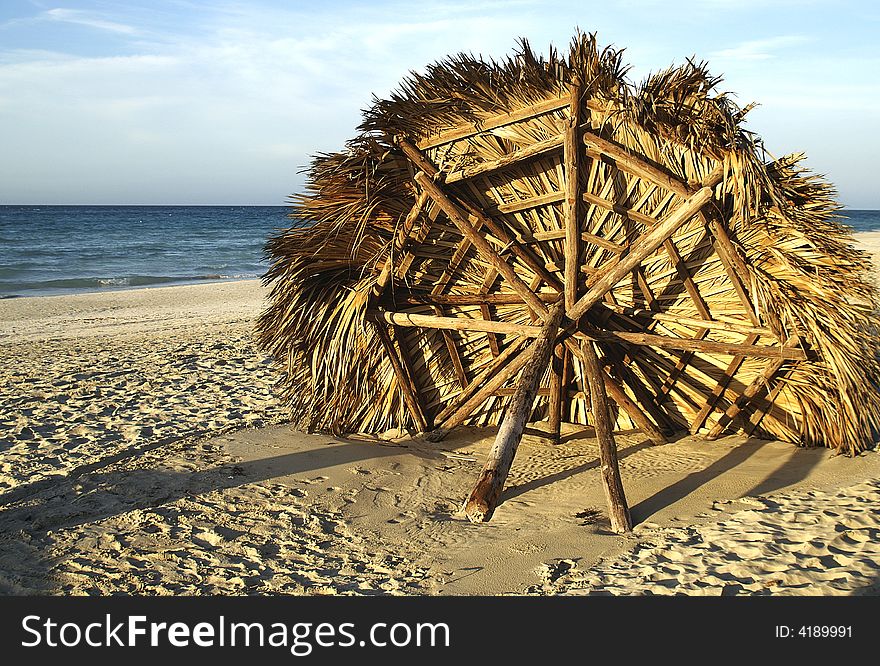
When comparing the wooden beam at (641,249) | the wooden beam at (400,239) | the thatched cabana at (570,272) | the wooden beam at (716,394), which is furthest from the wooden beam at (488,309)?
the wooden beam at (716,394)

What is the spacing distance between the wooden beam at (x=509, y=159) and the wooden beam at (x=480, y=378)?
1.13 m

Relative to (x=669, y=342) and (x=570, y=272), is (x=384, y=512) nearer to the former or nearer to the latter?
(x=570, y=272)

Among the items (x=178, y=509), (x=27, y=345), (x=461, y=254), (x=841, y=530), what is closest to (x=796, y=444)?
(x=841, y=530)

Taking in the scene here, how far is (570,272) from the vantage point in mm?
4656

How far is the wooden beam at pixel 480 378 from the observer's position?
5.14 meters

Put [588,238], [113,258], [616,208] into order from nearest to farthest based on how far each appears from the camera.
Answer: [616,208] → [588,238] → [113,258]

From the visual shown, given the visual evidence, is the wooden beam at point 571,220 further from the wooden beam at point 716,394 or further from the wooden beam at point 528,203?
the wooden beam at point 716,394

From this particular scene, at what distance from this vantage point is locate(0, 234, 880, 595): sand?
337 cm

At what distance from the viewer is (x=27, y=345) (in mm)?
9781

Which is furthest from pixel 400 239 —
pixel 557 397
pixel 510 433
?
pixel 510 433

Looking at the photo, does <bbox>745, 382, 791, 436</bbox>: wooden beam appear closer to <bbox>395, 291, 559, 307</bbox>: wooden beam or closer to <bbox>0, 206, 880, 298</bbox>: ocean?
<bbox>395, 291, 559, 307</bbox>: wooden beam

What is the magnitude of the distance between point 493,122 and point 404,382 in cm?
193
